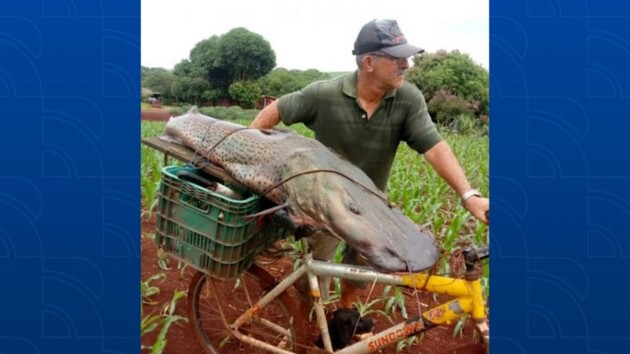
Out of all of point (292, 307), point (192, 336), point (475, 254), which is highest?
point (475, 254)

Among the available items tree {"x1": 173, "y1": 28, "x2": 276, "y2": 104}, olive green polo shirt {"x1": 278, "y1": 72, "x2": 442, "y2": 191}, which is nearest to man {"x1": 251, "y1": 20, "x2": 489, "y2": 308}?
olive green polo shirt {"x1": 278, "y1": 72, "x2": 442, "y2": 191}

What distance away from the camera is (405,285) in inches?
76.5

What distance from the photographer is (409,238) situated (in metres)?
1.95

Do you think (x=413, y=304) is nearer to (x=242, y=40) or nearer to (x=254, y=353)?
(x=254, y=353)

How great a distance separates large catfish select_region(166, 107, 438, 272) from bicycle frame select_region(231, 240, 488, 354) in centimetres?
8

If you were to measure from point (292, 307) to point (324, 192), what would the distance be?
0.49m

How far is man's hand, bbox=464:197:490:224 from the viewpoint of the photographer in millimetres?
1963

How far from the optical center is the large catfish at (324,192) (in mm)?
1877

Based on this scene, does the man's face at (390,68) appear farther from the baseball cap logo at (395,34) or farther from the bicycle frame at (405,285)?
the bicycle frame at (405,285)

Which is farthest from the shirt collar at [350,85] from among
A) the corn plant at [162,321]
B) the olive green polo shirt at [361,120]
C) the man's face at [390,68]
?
the corn plant at [162,321]

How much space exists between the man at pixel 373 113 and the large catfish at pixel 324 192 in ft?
0.75

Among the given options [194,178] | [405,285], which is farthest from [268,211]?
[405,285]

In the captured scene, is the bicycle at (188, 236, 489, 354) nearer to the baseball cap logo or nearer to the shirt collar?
the shirt collar

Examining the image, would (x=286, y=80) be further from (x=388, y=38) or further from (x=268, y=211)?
(x=268, y=211)
